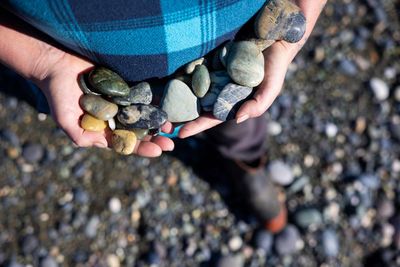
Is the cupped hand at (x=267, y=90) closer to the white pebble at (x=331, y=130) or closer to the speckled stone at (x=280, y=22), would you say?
the speckled stone at (x=280, y=22)

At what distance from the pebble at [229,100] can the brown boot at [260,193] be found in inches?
20.2

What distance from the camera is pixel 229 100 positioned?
2.99 feet

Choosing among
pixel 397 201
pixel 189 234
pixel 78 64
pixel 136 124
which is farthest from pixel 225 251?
pixel 78 64

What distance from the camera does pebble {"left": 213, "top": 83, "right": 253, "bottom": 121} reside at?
91cm

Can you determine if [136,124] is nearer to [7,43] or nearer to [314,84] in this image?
[7,43]

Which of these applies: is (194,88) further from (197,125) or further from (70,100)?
(70,100)

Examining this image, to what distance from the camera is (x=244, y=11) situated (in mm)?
844

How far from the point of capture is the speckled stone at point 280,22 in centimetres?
88

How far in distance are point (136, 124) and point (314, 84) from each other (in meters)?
0.88

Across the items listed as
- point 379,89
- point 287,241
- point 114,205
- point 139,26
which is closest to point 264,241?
point 287,241

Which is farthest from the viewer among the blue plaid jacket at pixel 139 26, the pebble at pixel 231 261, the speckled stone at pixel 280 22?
the pebble at pixel 231 261

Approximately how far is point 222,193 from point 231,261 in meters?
0.21

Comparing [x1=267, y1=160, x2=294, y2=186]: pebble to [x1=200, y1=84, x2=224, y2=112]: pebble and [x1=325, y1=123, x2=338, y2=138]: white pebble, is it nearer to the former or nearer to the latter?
[x1=325, y1=123, x2=338, y2=138]: white pebble

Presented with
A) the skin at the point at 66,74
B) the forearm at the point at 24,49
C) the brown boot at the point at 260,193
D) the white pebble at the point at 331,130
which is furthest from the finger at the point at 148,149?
the white pebble at the point at 331,130
